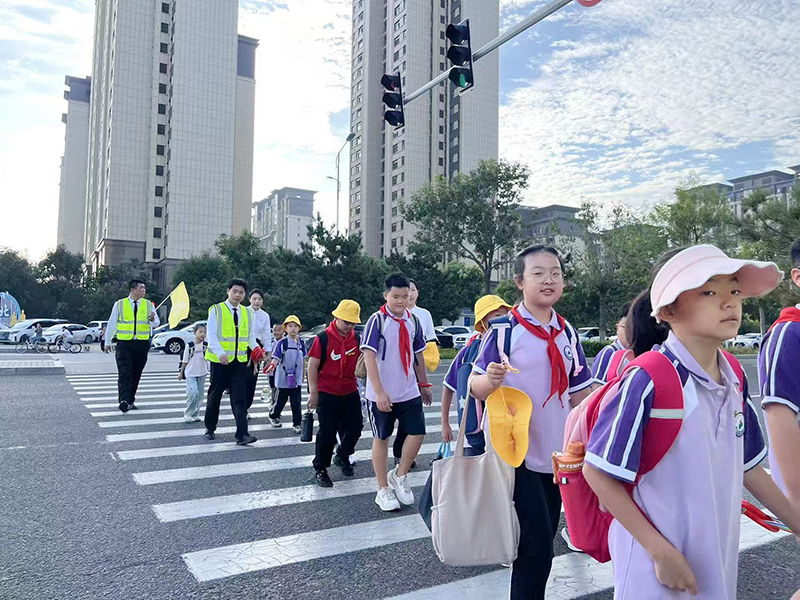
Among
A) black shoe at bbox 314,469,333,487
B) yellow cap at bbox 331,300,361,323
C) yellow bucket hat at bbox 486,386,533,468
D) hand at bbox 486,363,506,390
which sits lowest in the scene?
black shoe at bbox 314,469,333,487

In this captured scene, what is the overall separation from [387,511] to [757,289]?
3.58 m

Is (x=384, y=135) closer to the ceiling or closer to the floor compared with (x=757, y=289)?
closer to the ceiling

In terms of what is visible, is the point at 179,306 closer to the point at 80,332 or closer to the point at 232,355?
the point at 232,355

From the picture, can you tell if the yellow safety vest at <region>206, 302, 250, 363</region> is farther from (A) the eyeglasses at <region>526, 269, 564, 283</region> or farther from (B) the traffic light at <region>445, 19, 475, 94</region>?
(A) the eyeglasses at <region>526, 269, 564, 283</region>

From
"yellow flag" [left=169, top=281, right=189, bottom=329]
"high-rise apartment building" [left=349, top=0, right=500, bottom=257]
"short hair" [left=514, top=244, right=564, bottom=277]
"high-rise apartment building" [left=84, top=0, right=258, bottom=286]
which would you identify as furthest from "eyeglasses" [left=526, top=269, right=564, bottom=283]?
"high-rise apartment building" [left=349, top=0, right=500, bottom=257]

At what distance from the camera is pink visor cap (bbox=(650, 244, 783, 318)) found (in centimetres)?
160

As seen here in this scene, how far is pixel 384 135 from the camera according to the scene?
78.0 meters

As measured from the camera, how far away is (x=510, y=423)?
257cm

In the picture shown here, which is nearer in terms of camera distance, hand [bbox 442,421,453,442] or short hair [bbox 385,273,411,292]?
hand [bbox 442,421,453,442]

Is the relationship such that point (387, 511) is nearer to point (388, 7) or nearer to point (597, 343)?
point (597, 343)

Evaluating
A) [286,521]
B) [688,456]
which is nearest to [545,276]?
[688,456]

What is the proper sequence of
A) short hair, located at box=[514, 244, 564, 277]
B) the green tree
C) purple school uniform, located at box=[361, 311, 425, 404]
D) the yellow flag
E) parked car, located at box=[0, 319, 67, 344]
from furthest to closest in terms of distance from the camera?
parked car, located at box=[0, 319, 67, 344] < the green tree < the yellow flag < purple school uniform, located at box=[361, 311, 425, 404] < short hair, located at box=[514, 244, 564, 277]

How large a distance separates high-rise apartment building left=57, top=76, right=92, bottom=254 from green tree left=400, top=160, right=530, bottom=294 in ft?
333

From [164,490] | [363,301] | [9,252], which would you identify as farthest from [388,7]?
[164,490]
